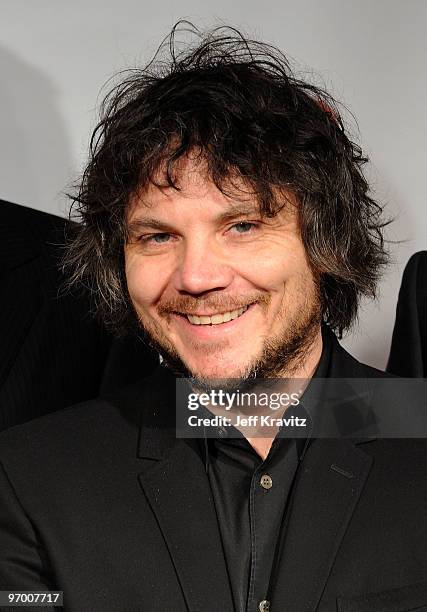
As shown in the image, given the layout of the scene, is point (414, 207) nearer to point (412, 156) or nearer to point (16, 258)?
point (412, 156)

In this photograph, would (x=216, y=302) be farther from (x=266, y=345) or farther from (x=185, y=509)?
(x=185, y=509)

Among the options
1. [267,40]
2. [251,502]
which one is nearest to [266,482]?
[251,502]

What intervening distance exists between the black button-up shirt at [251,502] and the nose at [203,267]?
21 cm

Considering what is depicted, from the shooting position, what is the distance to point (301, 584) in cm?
128

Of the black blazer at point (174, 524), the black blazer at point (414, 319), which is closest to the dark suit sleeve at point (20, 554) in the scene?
the black blazer at point (174, 524)

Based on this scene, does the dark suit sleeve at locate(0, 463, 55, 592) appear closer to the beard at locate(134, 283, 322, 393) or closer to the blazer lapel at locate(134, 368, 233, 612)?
the blazer lapel at locate(134, 368, 233, 612)

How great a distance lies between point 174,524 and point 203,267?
0.33 metres

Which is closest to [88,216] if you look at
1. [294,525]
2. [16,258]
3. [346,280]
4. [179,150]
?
[16,258]

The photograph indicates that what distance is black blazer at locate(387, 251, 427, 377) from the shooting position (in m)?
1.63

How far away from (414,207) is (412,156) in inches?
3.8

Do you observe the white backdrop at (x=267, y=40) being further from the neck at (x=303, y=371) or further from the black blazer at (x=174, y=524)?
the black blazer at (x=174, y=524)

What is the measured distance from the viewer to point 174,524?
1.34 m

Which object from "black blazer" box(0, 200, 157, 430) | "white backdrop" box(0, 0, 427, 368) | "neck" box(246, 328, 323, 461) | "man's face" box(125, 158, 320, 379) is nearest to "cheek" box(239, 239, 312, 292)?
"man's face" box(125, 158, 320, 379)

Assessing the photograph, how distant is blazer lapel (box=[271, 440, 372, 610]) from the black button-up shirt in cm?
2
